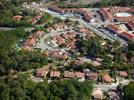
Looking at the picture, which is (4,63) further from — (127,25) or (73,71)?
(127,25)

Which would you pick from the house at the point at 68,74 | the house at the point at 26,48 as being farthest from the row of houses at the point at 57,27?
the house at the point at 68,74

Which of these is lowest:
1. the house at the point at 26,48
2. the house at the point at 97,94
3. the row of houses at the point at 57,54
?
the house at the point at 97,94

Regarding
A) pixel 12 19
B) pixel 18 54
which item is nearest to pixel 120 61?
pixel 18 54

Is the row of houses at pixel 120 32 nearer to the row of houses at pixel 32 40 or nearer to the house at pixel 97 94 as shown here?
the row of houses at pixel 32 40

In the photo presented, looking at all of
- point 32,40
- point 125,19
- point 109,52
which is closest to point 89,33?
point 109,52

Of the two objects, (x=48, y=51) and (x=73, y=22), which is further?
(x=73, y=22)

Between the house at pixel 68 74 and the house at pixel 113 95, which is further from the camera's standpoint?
the house at pixel 68 74

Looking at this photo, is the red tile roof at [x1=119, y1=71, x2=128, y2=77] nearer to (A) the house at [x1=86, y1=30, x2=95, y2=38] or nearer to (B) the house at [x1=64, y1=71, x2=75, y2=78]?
(B) the house at [x1=64, y1=71, x2=75, y2=78]
